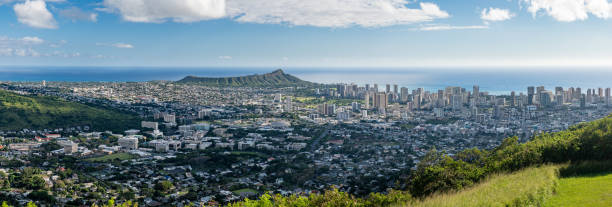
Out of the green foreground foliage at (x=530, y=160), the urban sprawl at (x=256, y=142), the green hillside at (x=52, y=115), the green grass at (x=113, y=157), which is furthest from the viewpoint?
the green hillside at (x=52, y=115)

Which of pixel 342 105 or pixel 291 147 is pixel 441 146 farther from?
pixel 342 105

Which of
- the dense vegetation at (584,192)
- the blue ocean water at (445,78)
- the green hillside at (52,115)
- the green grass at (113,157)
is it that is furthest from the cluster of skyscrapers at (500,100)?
the dense vegetation at (584,192)

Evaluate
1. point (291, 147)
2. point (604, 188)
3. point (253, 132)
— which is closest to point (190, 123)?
point (253, 132)

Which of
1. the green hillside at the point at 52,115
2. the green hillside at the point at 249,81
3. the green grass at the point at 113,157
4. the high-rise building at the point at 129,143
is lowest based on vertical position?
the green grass at the point at 113,157

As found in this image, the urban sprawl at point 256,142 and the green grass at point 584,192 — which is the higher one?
the green grass at point 584,192

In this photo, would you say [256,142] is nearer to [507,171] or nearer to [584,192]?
[507,171]

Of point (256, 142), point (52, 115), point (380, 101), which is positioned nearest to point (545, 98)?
point (380, 101)

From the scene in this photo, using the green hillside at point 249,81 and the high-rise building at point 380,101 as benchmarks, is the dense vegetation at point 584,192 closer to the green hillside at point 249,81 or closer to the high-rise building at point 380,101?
the high-rise building at point 380,101
